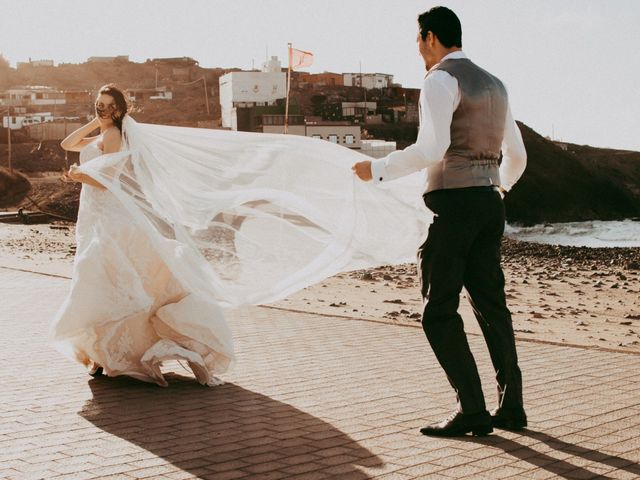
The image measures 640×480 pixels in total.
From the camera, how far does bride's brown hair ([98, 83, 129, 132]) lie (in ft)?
26.1

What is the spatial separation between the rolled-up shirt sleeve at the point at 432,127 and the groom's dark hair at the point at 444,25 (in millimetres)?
255

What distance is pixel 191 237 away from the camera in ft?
24.2

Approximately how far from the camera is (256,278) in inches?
270

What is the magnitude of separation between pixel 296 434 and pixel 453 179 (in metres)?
1.76

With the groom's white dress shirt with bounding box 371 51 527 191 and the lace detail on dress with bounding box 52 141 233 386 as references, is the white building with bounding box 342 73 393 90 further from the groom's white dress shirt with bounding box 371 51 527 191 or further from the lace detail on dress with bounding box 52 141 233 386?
the groom's white dress shirt with bounding box 371 51 527 191

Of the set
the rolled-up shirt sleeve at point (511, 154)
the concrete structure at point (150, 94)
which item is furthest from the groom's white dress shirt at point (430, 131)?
the concrete structure at point (150, 94)

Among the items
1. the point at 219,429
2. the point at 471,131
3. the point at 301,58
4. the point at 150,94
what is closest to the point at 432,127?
the point at 471,131

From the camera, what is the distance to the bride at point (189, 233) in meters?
6.65

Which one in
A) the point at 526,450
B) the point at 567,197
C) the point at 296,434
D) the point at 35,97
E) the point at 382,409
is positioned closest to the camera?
the point at 526,450

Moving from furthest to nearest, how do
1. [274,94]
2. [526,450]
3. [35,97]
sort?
[35,97] < [274,94] < [526,450]

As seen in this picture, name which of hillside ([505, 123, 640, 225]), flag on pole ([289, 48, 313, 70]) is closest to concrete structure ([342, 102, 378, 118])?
hillside ([505, 123, 640, 225])

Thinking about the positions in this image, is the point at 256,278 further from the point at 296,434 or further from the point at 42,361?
the point at 42,361

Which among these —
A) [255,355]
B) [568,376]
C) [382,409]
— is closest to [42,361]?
[255,355]

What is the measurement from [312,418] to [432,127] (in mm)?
2079
